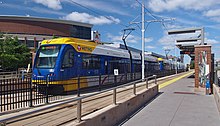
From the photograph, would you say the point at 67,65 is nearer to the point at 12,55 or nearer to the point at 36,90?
the point at 36,90

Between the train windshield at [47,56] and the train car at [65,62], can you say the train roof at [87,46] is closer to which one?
the train car at [65,62]

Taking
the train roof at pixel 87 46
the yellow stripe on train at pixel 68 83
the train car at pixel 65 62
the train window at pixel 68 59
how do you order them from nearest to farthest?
the yellow stripe on train at pixel 68 83 → the train car at pixel 65 62 → the train window at pixel 68 59 → the train roof at pixel 87 46

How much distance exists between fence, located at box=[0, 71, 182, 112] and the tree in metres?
19.6

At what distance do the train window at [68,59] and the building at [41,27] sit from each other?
243ft

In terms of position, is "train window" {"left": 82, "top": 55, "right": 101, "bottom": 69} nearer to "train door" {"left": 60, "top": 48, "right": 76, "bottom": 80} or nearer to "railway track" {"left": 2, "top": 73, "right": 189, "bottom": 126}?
"train door" {"left": 60, "top": 48, "right": 76, "bottom": 80}

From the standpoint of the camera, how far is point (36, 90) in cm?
1042

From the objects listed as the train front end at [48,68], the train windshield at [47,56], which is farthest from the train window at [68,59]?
the train windshield at [47,56]

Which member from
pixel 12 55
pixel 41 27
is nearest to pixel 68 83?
pixel 12 55

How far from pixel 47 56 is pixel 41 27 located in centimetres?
8194

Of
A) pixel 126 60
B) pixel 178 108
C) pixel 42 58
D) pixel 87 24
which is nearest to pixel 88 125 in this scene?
pixel 178 108

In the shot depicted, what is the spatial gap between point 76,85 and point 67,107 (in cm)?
732

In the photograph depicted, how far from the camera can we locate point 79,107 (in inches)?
215

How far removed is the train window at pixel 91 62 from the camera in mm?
14469

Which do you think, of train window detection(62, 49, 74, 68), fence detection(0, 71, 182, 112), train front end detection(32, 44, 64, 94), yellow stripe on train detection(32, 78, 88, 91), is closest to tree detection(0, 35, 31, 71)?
fence detection(0, 71, 182, 112)
